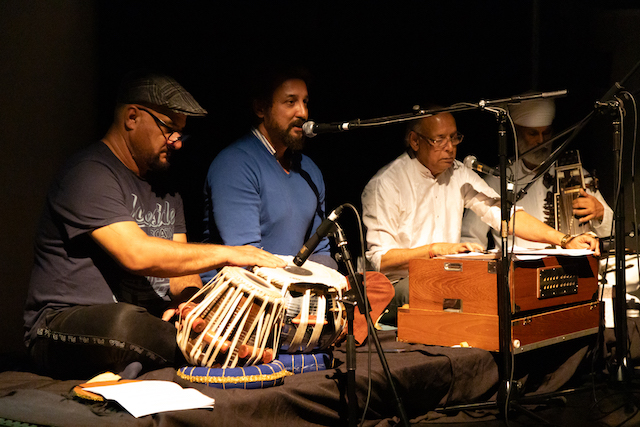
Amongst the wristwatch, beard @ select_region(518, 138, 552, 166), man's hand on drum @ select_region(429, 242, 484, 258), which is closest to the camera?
A: man's hand on drum @ select_region(429, 242, 484, 258)

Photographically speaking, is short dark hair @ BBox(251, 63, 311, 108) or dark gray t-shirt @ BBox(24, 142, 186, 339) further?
short dark hair @ BBox(251, 63, 311, 108)

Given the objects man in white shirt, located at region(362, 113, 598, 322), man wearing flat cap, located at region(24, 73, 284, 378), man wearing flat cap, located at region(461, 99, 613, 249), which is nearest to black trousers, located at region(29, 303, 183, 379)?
man wearing flat cap, located at region(24, 73, 284, 378)

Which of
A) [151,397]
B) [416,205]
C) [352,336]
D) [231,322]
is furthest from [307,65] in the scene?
[151,397]

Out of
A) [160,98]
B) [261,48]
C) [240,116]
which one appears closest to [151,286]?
[160,98]

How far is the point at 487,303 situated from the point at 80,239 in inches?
76.8

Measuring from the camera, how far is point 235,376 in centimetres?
225

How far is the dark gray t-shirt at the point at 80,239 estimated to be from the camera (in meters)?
2.49

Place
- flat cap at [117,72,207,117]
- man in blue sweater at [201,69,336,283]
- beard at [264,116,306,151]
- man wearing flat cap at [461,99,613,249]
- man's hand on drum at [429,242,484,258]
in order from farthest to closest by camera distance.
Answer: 1. man wearing flat cap at [461,99,613,249]
2. beard at [264,116,306,151]
3. man's hand on drum at [429,242,484,258]
4. man in blue sweater at [201,69,336,283]
5. flat cap at [117,72,207,117]

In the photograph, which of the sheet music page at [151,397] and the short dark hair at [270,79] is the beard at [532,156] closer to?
the short dark hair at [270,79]

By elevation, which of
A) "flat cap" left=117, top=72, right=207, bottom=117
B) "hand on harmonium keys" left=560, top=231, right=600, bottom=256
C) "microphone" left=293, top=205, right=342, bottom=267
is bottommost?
"hand on harmonium keys" left=560, top=231, right=600, bottom=256

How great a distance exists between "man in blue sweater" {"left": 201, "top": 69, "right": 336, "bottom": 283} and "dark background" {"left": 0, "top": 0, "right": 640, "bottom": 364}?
249 mm

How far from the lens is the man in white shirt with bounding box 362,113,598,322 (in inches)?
153

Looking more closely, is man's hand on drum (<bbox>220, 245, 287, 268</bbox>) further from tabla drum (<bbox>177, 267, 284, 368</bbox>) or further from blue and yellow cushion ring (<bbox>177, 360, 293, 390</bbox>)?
blue and yellow cushion ring (<bbox>177, 360, 293, 390</bbox>)

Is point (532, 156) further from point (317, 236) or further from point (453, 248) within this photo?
point (317, 236)
